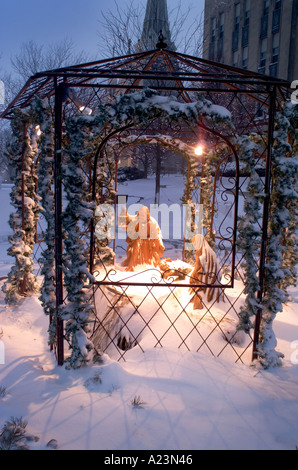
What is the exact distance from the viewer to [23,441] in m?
2.68

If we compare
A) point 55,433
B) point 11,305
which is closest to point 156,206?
point 11,305

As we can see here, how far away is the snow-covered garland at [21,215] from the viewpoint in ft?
19.1

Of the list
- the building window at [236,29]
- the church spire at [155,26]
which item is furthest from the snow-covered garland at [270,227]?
the building window at [236,29]

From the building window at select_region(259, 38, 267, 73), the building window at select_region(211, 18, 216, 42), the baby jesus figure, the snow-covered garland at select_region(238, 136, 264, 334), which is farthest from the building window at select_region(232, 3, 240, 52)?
the snow-covered garland at select_region(238, 136, 264, 334)

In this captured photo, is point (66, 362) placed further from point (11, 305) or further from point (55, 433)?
point (11, 305)

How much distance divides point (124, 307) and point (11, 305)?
85.9 inches

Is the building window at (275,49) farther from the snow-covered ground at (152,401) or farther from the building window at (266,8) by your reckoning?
the snow-covered ground at (152,401)

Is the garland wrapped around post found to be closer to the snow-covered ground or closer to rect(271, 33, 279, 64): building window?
the snow-covered ground

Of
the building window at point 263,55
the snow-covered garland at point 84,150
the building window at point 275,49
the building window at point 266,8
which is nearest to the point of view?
the snow-covered garland at point 84,150

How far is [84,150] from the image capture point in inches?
144

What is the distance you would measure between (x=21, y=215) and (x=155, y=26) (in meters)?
13.3

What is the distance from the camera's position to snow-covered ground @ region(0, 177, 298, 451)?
283 cm

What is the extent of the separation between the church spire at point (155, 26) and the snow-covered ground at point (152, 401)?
13.9 meters

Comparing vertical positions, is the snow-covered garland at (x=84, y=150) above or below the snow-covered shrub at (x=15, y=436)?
above
